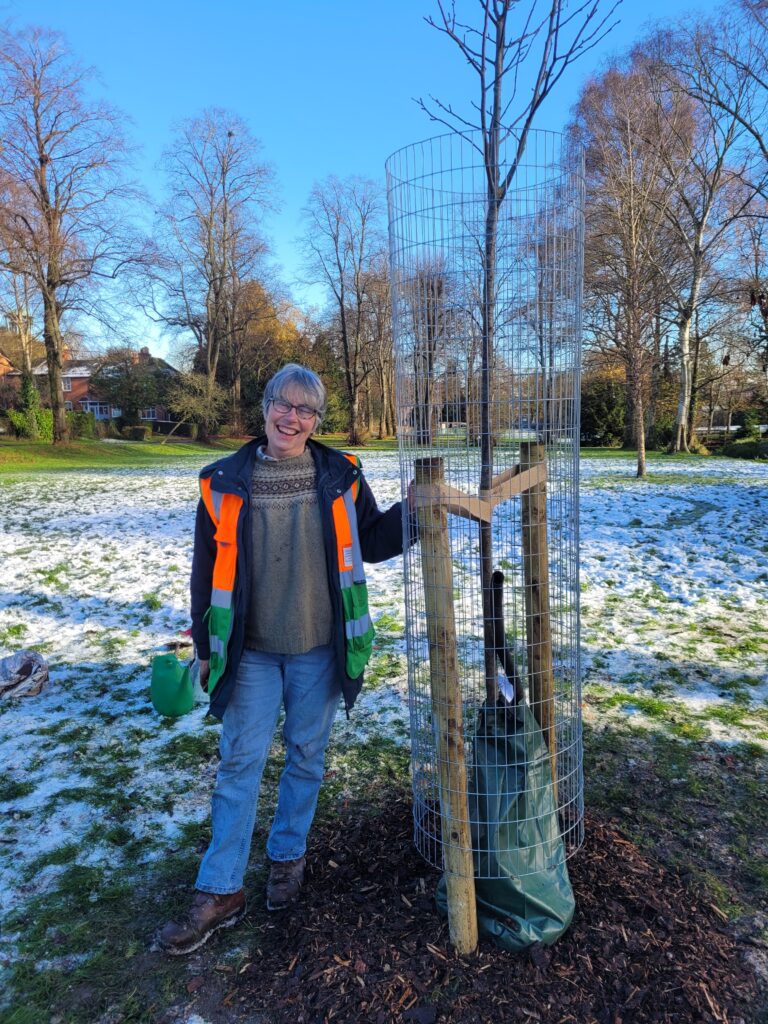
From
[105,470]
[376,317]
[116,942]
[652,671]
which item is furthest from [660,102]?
[116,942]

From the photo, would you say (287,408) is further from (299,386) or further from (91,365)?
(91,365)

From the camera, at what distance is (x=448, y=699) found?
6.92 feet

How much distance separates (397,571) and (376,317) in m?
27.7

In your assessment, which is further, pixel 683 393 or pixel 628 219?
pixel 683 393

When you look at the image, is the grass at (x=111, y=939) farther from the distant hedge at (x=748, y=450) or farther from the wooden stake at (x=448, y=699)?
the distant hedge at (x=748, y=450)

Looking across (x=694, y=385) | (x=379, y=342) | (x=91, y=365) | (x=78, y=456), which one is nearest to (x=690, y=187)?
(x=694, y=385)

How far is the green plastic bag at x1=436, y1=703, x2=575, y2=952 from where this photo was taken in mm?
2105

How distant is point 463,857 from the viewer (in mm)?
2088

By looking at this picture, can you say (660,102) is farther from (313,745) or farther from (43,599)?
(313,745)

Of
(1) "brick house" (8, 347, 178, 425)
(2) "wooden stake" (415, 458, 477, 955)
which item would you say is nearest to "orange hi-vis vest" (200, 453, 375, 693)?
(2) "wooden stake" (415, 458, 477, 955)

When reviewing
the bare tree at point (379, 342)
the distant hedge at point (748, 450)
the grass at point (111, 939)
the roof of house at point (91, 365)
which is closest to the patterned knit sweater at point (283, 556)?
the grass at point (111, 939)

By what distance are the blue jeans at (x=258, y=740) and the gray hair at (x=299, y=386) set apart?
87 cm

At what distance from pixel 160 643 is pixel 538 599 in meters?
3.67

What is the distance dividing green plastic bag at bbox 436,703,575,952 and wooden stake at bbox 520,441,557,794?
0.46ft
